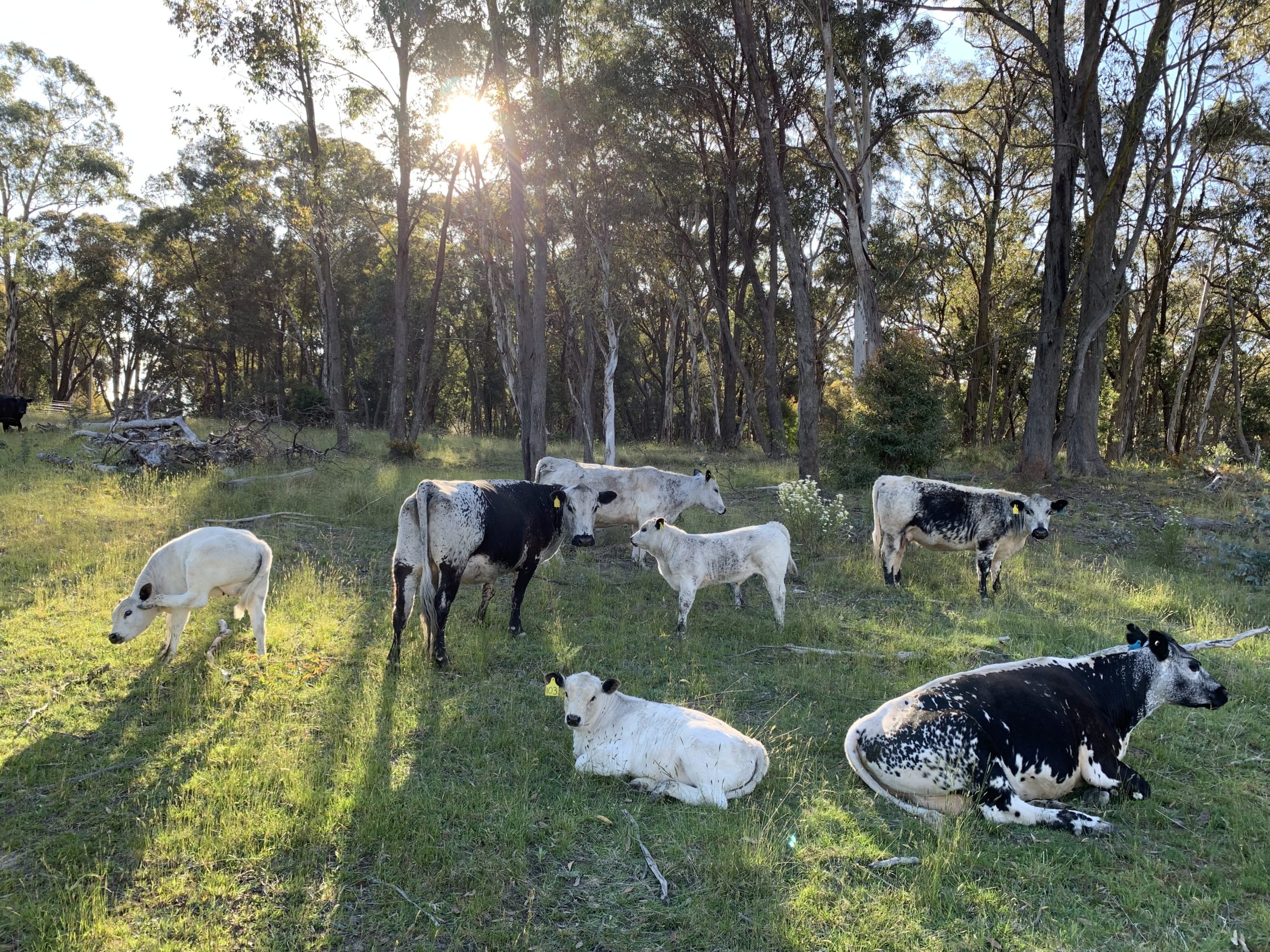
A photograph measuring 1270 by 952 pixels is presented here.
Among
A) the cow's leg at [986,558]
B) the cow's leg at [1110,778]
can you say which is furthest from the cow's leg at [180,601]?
the cow's leg at [986,558]

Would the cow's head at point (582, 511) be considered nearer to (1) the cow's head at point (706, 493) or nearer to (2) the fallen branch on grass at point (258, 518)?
(1) the cow's head at point (706, 493)

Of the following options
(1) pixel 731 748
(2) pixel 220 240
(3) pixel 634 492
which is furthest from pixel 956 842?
(2) pixel 220 240

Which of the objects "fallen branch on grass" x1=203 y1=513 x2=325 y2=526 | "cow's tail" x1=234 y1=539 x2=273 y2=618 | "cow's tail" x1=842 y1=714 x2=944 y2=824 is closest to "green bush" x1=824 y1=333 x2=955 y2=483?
"fallen branch on grass" x1=203 y1=513 x2=325 y2=526

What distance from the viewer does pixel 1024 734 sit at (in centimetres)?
496

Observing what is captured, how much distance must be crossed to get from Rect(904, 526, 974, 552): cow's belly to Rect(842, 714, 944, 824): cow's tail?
6565mm

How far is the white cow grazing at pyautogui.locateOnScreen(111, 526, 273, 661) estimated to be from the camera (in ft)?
22.6

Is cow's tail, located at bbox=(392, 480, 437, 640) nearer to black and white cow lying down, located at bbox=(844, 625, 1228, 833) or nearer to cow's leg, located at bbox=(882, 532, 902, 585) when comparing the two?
black and white cow lying down, located at bbox=(844, 625, 1228, 833)

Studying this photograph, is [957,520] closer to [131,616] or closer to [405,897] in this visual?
[405,897]

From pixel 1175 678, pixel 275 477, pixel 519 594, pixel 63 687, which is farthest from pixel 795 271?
pixel 63 687

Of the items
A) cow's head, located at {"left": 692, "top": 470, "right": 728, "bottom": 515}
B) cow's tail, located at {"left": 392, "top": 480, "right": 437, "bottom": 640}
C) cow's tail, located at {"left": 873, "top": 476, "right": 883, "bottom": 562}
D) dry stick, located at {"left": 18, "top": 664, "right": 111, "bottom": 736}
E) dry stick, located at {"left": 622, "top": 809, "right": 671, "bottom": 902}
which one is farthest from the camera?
cow's head, located at {"left": 692, "top": 470, "right": 728, "bottom": 515}

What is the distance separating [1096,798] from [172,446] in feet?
59.3

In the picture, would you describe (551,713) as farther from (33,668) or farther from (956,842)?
(33,668)

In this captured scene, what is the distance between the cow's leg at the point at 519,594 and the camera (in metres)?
8.64

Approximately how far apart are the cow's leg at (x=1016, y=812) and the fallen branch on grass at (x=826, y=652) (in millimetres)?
2910
